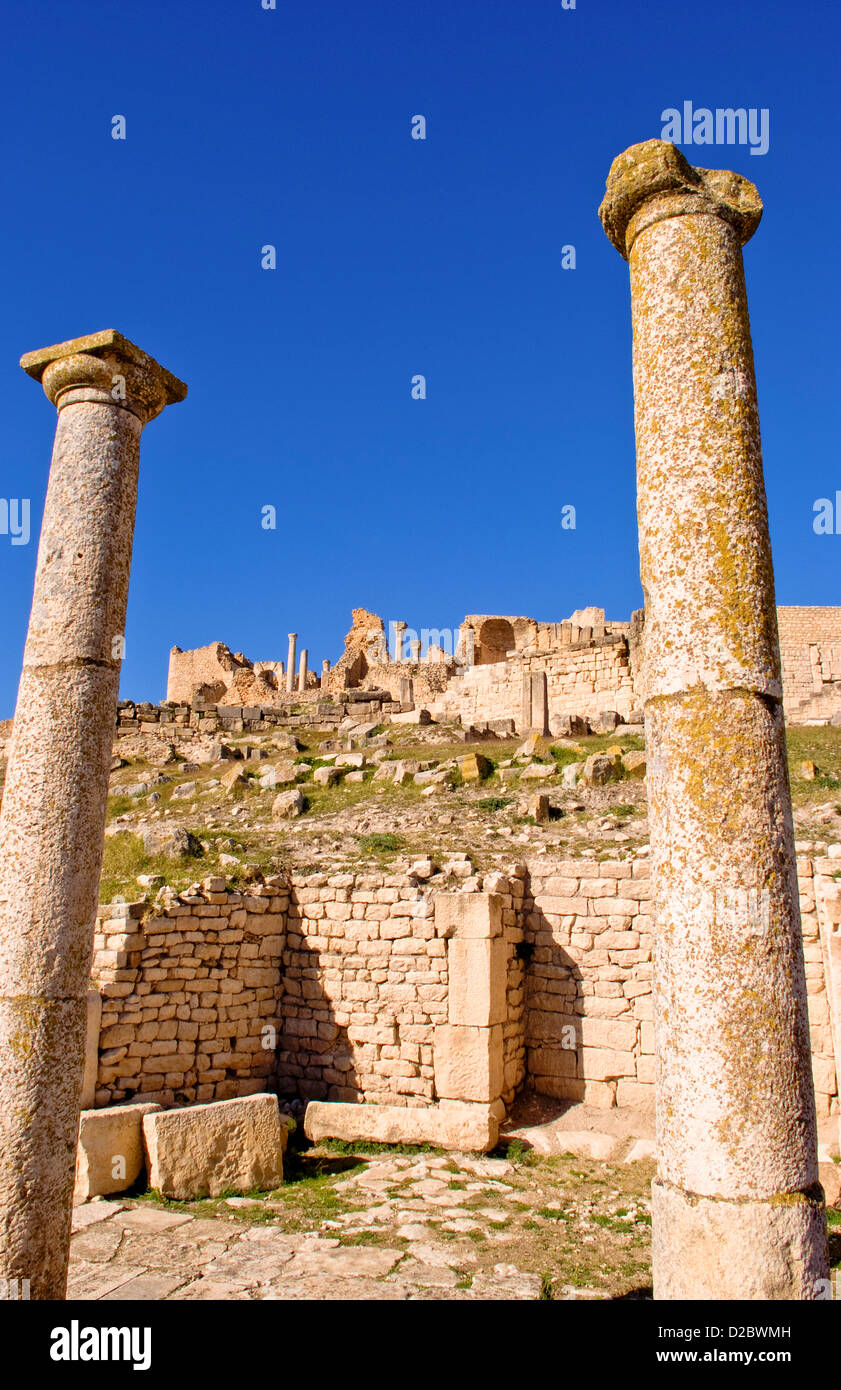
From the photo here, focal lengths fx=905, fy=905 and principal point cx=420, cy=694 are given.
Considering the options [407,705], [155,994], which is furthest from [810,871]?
[407,705]

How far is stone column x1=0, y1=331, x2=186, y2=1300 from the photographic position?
3.77m

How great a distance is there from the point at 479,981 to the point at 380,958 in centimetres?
115

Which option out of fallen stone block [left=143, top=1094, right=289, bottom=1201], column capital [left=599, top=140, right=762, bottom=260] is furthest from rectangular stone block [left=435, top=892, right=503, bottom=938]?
column capital [left=599, top=140, right=762, bottom=260]

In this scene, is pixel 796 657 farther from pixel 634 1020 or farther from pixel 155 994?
pixel 155 994

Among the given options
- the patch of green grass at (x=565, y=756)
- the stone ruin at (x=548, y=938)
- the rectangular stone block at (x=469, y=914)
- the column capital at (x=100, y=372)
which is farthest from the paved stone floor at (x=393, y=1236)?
the patch of green grass at (x=565, y=756)

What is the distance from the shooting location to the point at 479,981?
7953mm

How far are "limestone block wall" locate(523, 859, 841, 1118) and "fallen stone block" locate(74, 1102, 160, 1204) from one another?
3682 millimetres

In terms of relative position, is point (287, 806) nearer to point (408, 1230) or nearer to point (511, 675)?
point (408, 1230)

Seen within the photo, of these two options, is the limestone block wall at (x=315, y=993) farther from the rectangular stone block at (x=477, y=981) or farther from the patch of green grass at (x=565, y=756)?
the patch of green grass at (x=565, y=756)

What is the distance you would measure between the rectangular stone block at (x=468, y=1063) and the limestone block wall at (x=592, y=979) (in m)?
0.67

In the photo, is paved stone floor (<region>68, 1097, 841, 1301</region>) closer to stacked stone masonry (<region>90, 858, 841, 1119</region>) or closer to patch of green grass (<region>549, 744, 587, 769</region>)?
stacked stone masonry (<region>90, 858, 841, 1119</region>)

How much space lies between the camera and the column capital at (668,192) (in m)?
3.42
